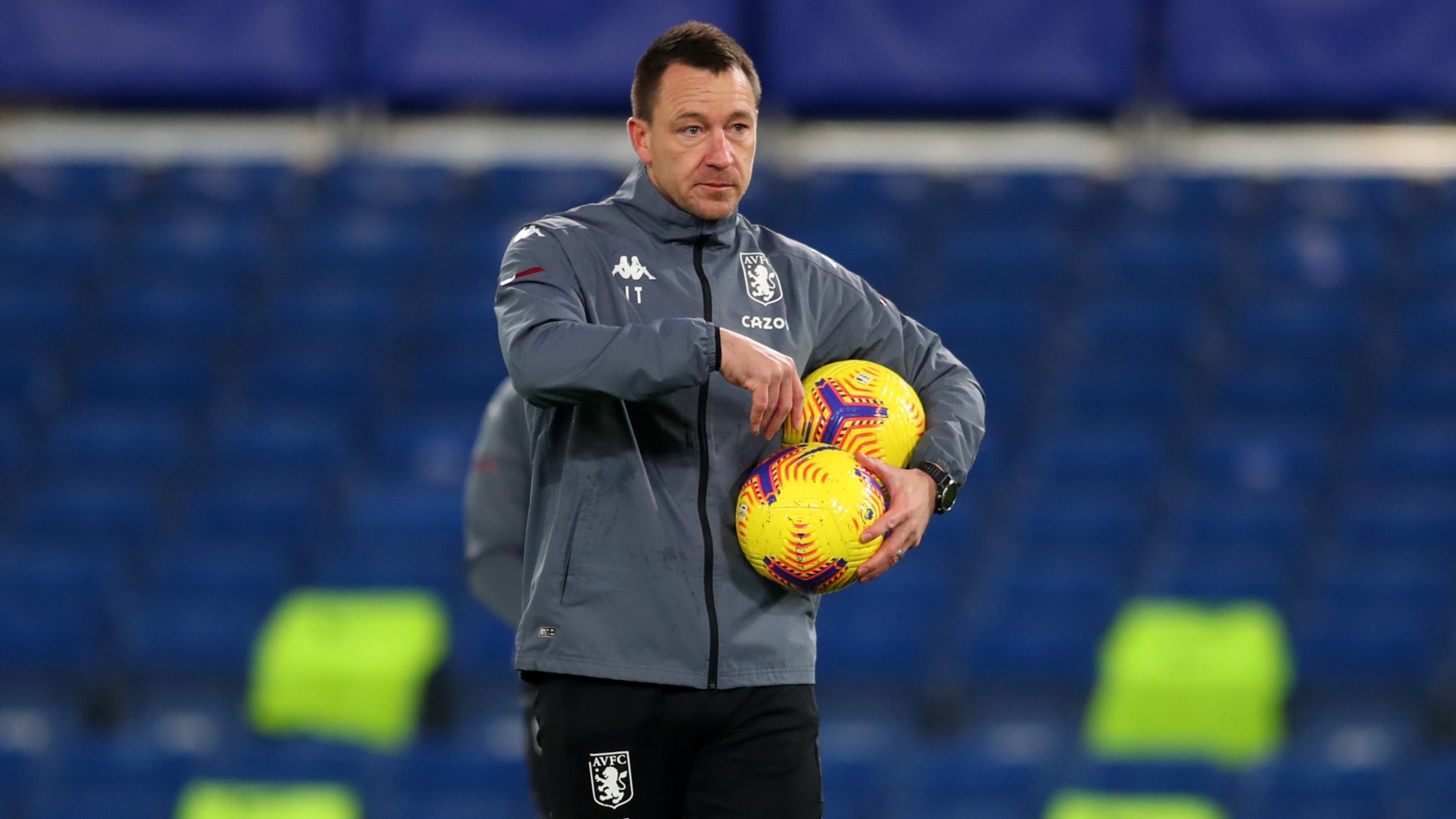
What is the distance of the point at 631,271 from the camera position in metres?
2.96

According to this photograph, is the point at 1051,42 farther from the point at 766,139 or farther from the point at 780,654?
the point at 780,654

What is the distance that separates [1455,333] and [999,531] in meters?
2.40

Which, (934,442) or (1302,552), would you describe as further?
(1302,552)

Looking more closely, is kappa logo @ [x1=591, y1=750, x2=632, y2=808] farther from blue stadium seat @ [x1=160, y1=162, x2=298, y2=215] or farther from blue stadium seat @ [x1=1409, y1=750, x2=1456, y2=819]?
blue stadium seat @ [x1=160, y1=162, x2=298, y2=215]

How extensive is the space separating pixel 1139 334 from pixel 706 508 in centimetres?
545

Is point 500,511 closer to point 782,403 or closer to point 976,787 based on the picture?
point 782,403

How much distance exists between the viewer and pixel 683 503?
2885mm

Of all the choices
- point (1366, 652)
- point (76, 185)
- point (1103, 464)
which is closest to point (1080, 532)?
point (1103, 464)

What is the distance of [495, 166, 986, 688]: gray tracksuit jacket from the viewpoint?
2.72 m

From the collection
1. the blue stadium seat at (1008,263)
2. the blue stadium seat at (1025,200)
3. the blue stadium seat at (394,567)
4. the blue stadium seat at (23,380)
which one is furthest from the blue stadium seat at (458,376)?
the blue stadium seat at (1025,200)

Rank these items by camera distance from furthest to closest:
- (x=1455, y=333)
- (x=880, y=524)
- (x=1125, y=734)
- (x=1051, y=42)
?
1. (x=1051, y=42)
2. (x=1455, y=333)
3. (x=1125, y=734)
4. (x=880, y=524)

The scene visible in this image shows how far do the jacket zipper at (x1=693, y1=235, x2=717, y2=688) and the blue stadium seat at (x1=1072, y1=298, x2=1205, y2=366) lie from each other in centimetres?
521

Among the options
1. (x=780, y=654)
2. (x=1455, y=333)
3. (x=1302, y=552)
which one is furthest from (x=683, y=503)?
(x=1455, y=333)

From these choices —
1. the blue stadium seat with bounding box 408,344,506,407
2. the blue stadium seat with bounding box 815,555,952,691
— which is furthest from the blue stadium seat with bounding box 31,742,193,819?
the blue stadium seat with bounding box 815,555,952,691
